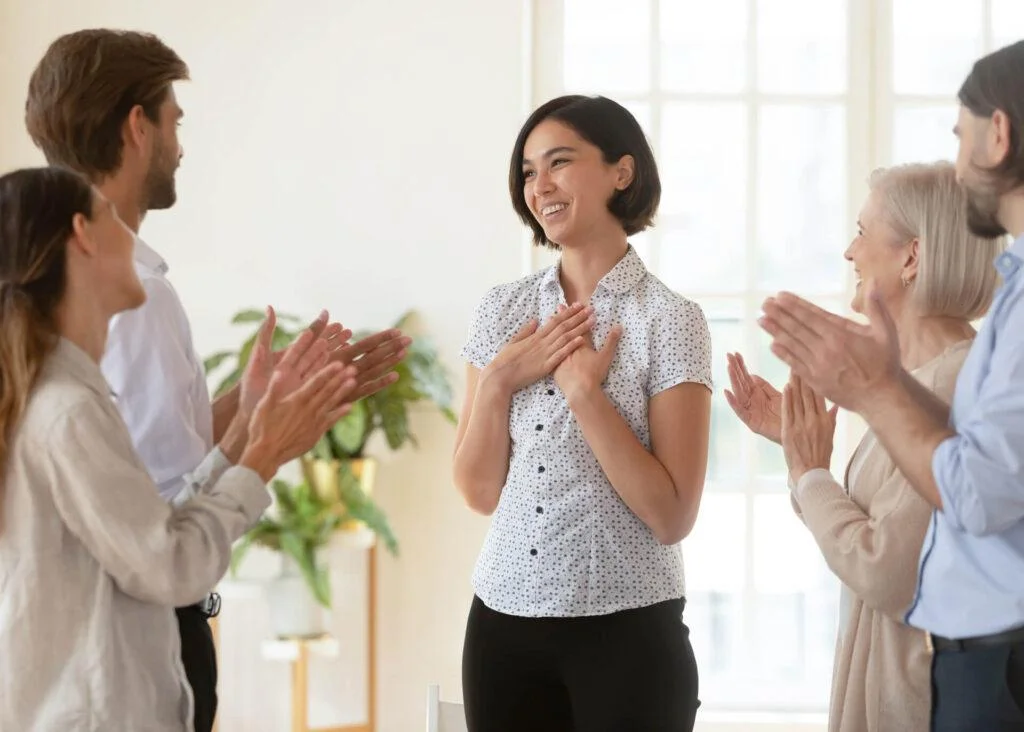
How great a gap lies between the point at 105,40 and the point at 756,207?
277 cm

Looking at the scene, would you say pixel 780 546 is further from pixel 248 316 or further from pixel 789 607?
pixel 248 316

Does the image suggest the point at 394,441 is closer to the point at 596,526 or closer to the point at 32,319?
the point at 596,526

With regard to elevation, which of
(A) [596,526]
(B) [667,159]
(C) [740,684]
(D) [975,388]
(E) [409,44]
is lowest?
(C) [740,684]

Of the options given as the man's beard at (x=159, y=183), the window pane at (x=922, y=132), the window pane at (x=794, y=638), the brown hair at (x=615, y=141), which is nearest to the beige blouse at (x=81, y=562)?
the man's beard at (x=159, y=183)

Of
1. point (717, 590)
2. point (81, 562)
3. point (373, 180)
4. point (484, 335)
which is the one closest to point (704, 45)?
point (373, 180)

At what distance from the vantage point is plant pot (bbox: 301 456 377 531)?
13.0 ft

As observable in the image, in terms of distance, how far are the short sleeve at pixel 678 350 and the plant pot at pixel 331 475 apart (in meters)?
2.08

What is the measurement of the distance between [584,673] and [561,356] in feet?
1.75

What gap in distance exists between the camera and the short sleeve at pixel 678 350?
6.67ft

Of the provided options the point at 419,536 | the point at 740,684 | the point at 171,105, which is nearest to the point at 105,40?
the point at 171,105

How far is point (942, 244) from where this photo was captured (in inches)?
73.8

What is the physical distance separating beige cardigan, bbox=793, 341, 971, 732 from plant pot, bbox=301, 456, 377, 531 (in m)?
2.29

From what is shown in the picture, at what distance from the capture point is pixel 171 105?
200cm

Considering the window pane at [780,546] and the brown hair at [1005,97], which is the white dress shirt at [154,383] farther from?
the window pane at [780,546]
